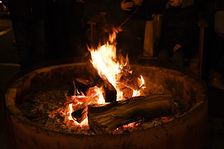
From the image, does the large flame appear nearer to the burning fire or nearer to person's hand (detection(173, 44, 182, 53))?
the burning fire

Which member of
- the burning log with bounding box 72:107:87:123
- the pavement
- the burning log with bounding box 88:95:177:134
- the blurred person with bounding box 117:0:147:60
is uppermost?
the blurred person with bounding box 117:0:147:60

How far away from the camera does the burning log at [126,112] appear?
1.96m

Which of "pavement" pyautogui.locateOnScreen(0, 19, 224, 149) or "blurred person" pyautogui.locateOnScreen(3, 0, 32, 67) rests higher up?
"blurred person" pyautogui.locateOnScreen(3, 0, 32, 67)

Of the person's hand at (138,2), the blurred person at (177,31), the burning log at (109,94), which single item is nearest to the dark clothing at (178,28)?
the blurred person at (177,31)

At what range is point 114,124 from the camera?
6.54 feet

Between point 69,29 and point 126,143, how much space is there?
3892 millimetres

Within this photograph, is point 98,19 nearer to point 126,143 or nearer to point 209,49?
point 209,49

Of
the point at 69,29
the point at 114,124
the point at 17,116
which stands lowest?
the point at 114,124

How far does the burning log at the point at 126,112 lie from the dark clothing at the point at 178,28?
246cm

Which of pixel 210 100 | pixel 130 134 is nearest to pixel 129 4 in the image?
pixel 210 100

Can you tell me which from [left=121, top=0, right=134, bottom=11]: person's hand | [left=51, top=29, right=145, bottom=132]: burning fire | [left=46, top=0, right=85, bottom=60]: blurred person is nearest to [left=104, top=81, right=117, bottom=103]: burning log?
[left=51, top=29, right=145, bottom=132]: burning fire

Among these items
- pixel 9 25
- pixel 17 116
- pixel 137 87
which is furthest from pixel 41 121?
pixel 9 25

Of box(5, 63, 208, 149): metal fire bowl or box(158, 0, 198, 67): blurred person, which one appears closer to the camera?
box(5, 63, 208, 149): metal fire bowl

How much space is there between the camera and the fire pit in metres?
1.65
